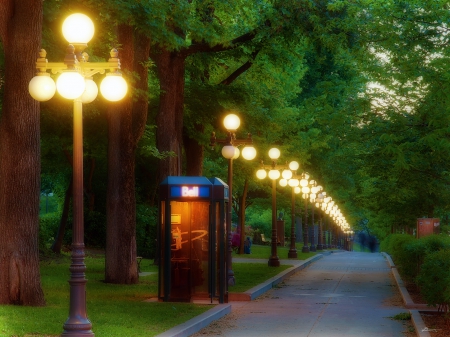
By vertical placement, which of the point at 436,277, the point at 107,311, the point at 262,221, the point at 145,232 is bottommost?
the point at 107,311

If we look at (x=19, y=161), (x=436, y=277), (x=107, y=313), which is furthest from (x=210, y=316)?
(x=19, y=161)

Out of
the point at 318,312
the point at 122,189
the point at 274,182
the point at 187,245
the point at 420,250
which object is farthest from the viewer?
the point at 274,182

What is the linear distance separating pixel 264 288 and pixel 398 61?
7.71 m

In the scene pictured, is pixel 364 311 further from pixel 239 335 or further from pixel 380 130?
pixel 380 130

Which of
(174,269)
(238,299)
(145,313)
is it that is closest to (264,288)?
(238,299)

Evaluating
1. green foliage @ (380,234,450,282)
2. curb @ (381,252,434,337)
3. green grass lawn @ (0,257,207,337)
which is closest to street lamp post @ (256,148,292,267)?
green foliage @ (380,234,450,282)

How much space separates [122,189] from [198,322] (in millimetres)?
9347

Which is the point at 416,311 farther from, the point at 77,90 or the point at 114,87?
the point at 77,90

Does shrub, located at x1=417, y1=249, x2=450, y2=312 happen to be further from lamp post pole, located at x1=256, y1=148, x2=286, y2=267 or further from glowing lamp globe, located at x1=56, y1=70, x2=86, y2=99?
lamp post pole, located at x1=256, y1=148, x2=286, y2=267

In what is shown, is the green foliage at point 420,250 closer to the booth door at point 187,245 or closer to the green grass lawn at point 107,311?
the green grass lawn at point 107,311

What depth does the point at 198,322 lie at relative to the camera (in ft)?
53.2

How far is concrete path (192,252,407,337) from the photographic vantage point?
16.5 m

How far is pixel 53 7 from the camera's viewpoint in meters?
23.3

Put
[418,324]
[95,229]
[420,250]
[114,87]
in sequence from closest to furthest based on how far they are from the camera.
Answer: [114,87], [418,324], [420,250], [95,229]
